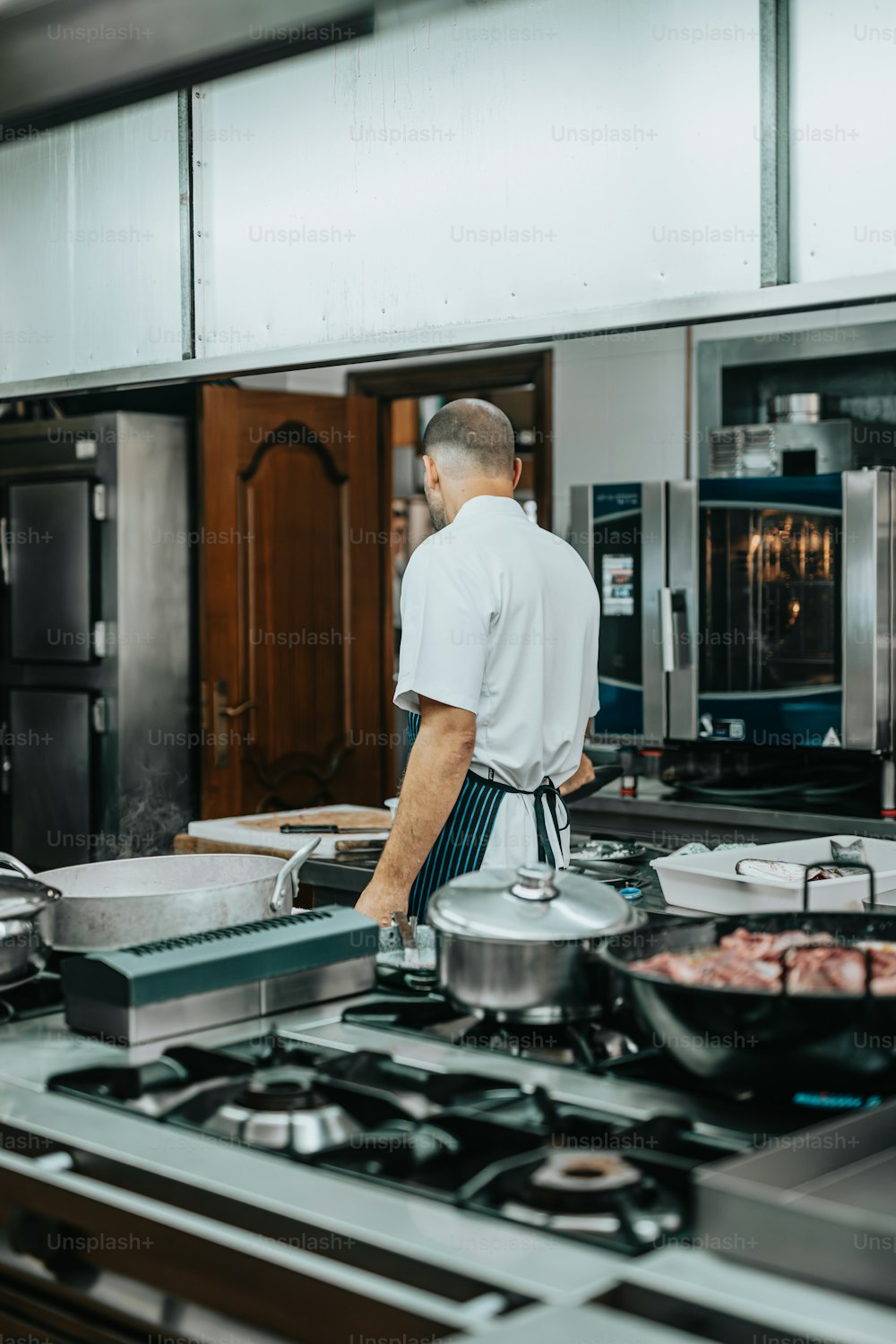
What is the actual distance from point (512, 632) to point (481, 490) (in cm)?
38

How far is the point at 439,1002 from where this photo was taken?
6.29 feet

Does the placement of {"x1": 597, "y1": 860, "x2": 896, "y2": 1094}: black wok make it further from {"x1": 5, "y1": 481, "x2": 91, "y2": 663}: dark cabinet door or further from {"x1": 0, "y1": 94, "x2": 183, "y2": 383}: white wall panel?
{"x1": 5, "y1": 481, "x2": 91, "y2": 663}: dark cabinet door

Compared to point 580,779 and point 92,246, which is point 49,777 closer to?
point 92,246

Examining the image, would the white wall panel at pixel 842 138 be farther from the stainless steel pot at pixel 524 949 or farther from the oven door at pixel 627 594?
the oven door at pixel 627 594

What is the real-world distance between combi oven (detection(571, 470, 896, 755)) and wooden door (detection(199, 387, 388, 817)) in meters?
1.40

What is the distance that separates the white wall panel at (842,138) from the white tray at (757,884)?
3.13 feet

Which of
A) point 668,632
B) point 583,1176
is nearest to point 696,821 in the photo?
point 668,632

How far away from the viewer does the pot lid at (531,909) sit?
1.69 metres

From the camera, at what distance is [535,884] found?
1.77m

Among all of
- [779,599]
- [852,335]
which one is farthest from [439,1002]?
[852,335]

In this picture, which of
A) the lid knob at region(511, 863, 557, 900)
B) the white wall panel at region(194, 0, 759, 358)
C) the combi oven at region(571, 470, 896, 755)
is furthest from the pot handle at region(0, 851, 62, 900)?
the combi oven at region(571, 470, 896, 755)

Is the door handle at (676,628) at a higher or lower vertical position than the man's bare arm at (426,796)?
higher

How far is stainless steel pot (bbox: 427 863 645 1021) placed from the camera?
1688 mm

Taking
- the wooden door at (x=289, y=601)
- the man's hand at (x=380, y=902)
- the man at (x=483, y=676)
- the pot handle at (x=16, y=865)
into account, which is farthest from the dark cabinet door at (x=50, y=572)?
the pot handle at (x=16, y=865)
